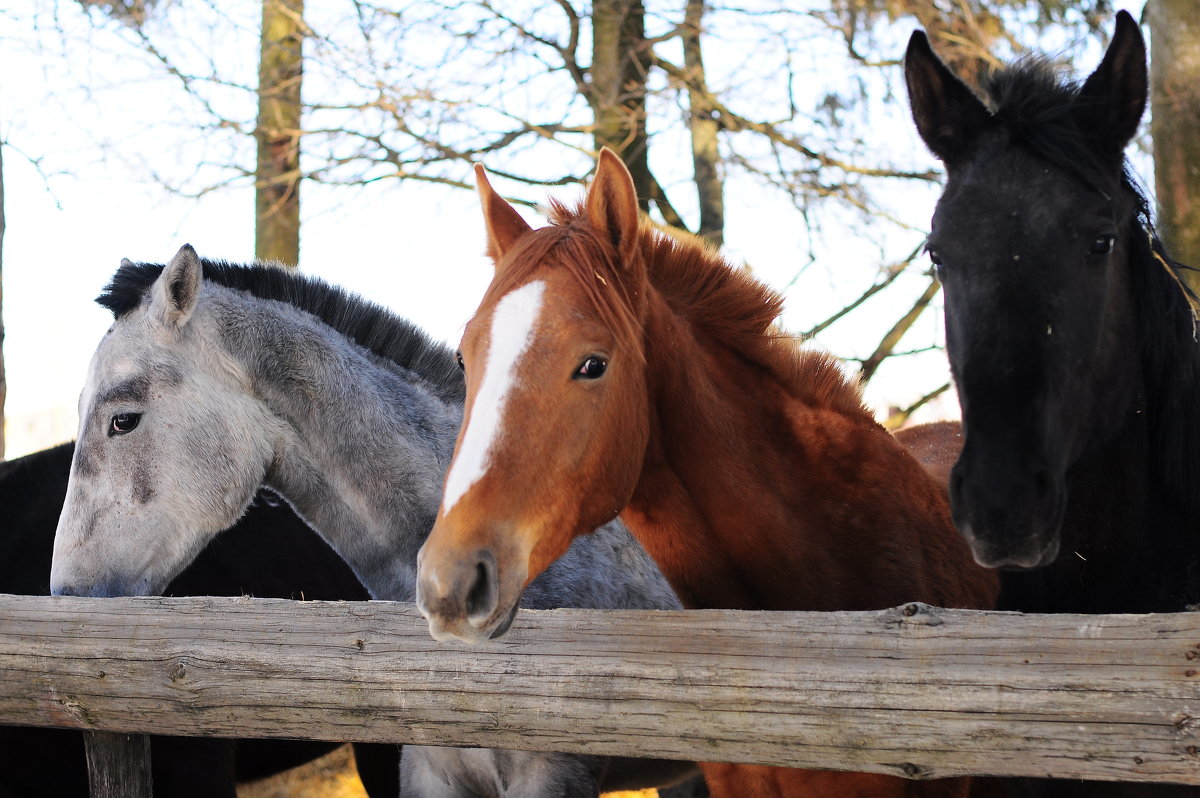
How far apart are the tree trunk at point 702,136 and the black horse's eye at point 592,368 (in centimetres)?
508

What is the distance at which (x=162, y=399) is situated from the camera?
332 cm

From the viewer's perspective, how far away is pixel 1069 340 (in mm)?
2090

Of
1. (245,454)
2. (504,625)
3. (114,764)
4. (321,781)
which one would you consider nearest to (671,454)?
(504,625)

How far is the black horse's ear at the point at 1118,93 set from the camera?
225cm

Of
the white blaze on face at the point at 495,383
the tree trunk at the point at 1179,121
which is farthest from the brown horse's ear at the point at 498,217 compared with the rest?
the tree trunk at the point at 1179,121

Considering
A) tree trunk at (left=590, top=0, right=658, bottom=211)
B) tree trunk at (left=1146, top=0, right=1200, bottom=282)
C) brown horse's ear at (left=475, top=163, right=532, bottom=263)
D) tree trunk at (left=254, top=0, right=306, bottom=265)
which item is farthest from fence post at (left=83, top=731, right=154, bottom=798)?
→ tree trunk at (left=590, top=0, right=658, bottom=211)

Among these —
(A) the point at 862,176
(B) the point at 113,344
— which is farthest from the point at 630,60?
(B) the point at 113,344

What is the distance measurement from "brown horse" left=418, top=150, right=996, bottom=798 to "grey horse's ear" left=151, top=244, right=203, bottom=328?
48.8 inches

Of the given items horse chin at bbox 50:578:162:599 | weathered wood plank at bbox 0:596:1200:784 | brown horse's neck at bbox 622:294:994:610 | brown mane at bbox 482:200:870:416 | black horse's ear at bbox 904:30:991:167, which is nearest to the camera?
weathered wood plank at bbox 0:596:1200:784

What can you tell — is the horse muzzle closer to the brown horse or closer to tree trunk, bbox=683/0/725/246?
the brown horse

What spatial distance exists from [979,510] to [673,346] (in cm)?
86

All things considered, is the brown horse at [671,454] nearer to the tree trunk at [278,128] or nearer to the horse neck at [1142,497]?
the horse neck at [1142,497]

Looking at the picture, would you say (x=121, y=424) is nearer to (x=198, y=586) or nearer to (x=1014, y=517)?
(x=198, y=586)

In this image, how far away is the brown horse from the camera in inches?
81.7
